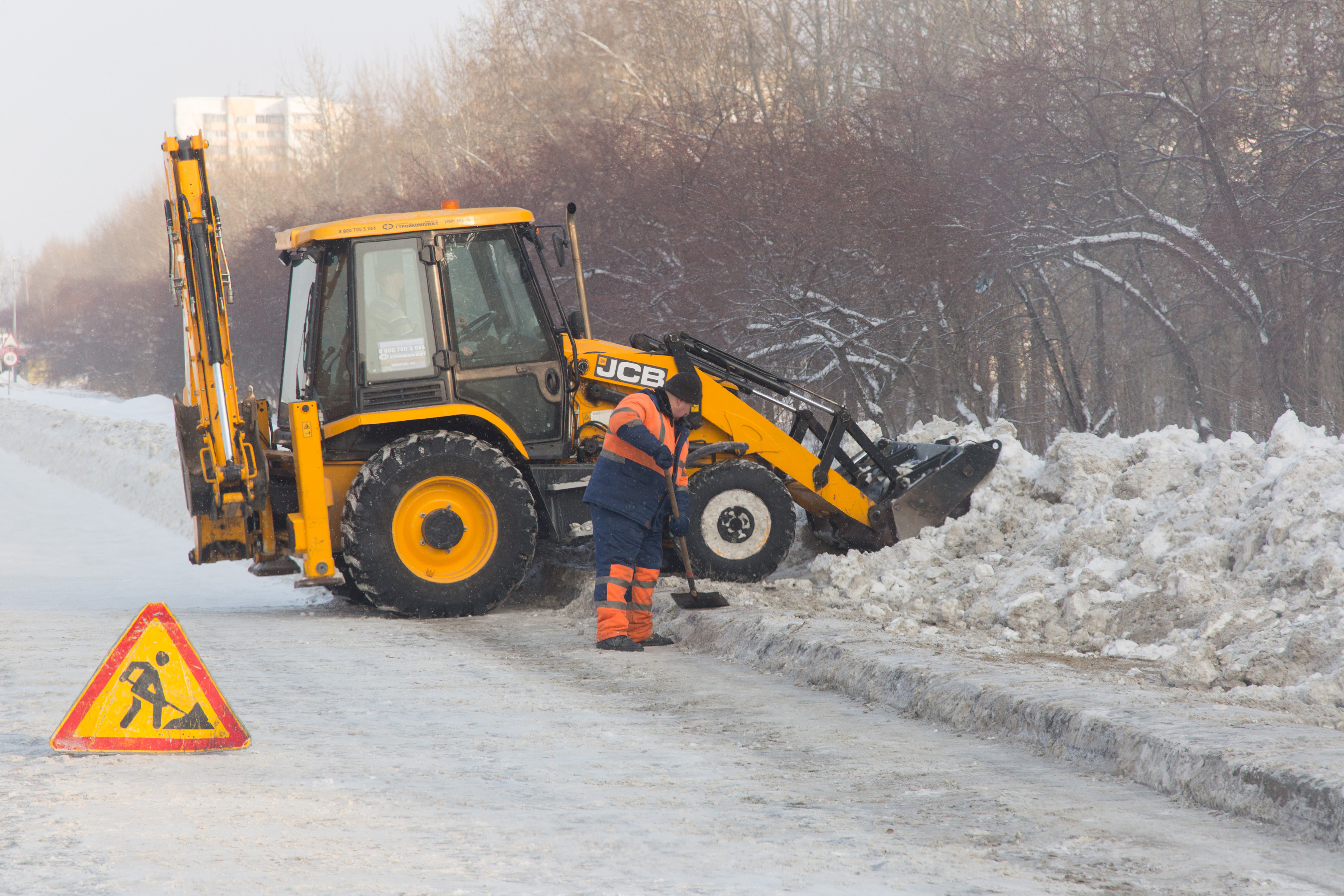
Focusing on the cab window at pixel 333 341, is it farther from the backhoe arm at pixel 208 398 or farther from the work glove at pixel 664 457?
A: the work glove at pixel 664 457

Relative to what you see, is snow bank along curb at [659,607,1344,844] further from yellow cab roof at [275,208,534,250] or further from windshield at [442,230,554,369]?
yellow cab roof at [275,208,534,250]

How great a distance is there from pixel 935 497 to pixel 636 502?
2.77 m

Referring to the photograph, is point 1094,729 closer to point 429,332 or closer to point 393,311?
point 429,332

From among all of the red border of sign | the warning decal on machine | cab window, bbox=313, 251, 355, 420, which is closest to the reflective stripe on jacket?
the warning decal on machine

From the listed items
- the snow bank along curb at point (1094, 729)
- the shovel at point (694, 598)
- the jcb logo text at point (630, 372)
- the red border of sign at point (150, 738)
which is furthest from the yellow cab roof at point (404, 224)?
the red border of sign at point (150, 738)

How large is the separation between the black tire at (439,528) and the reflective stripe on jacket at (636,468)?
112 centimetres

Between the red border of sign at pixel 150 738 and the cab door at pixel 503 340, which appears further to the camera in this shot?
the cab door at pixel 503 340

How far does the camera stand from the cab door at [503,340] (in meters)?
8.84

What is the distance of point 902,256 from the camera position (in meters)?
16.5

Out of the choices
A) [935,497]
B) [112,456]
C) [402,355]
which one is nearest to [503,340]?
[402,355]

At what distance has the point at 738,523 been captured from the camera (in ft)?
29.8

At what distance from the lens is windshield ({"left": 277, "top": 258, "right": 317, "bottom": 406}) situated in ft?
29.8

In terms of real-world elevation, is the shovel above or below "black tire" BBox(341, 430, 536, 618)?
below

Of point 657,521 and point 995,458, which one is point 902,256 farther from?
point 657,521
